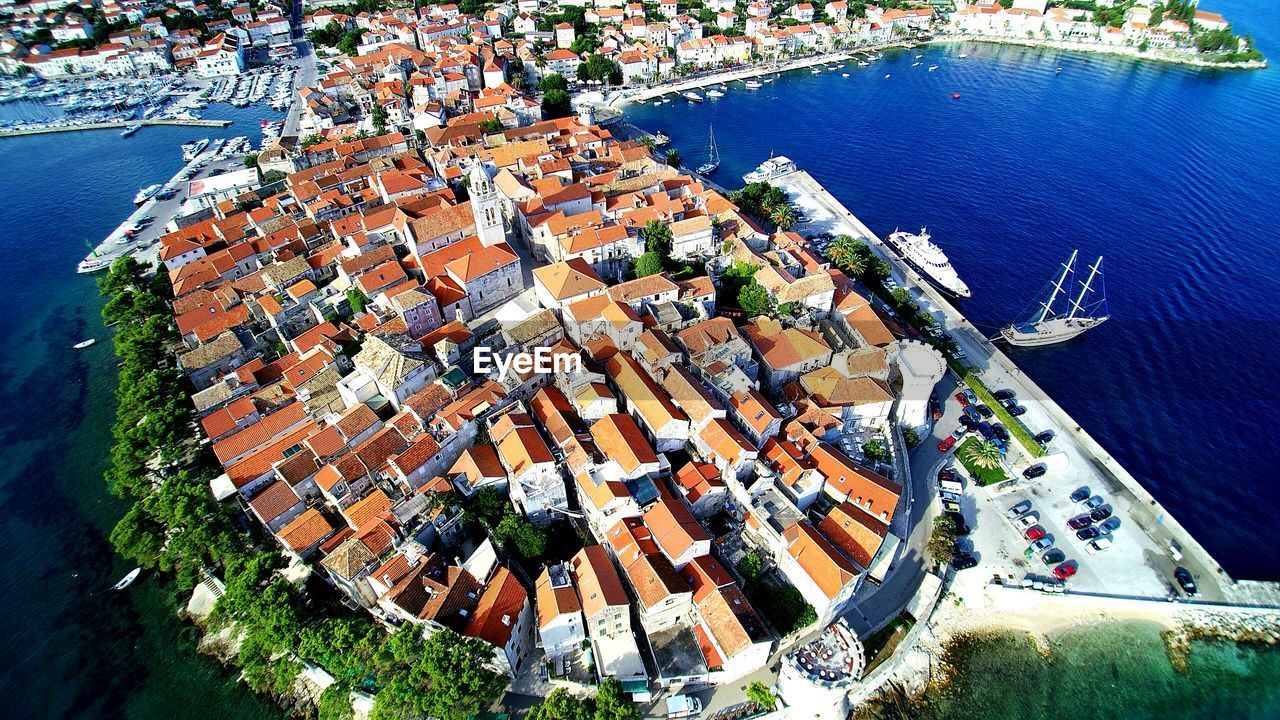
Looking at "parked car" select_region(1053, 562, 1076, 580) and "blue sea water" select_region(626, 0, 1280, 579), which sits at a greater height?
"blue sea water" select_region(626, 0, 1280, 579)

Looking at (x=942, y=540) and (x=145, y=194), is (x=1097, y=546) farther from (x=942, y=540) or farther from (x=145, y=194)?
(x=145, y=194)

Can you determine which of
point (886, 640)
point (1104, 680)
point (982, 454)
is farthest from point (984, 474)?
point (886, 640)

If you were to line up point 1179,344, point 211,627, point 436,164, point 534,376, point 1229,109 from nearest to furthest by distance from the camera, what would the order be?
point 211,627 < point 534,376 < point 1179,344 < point 436,164 < point 1229,109

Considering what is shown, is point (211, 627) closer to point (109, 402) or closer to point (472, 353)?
point (472, 353)

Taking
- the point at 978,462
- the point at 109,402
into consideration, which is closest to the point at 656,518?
the point at 978,462

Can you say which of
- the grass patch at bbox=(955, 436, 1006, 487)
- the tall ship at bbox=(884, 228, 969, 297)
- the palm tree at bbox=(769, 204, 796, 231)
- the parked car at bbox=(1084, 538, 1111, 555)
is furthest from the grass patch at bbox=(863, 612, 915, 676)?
the palm tree at bbox=(769, 204, 796, 231)

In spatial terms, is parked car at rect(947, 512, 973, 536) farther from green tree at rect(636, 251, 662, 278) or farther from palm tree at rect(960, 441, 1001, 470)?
green tree at rect(636, 251, 662, 278)
